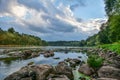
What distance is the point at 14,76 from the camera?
29719mm

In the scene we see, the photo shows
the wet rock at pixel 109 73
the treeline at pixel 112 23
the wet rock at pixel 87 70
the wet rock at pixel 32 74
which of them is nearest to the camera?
the wet rock at pixel 32 74

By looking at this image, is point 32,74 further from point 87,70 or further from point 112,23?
point 112,23

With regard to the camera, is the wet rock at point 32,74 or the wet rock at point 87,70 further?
the wet rock at point 87,70

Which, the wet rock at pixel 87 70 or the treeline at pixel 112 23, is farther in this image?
the treeline at pixel 112 23

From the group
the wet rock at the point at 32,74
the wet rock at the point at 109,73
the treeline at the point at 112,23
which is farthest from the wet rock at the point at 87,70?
the treeline at the point at 112,23

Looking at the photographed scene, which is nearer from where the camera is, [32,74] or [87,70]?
[32,74]

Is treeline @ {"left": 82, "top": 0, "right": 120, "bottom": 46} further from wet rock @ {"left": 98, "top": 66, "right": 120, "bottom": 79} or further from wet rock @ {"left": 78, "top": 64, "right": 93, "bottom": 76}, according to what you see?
wet rock @ {"left": 98, "top": 66, "right": 120, "bottom": 79}

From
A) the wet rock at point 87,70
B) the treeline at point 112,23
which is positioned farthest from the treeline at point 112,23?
the wet rock at point 87,70

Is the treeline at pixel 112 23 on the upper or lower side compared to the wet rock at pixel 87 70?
upper

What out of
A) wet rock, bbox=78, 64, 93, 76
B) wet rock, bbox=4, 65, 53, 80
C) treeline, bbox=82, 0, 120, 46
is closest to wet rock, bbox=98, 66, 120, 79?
wet rock, bbox=78, 64, 93, 76

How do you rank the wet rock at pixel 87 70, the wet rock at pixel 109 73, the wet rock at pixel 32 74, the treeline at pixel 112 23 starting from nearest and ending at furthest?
the wet rock at pixel 32 74 → the wet rock at pixel 109 73 → the wet rock at pixel 87 70 → the treeline at pixel 112 23

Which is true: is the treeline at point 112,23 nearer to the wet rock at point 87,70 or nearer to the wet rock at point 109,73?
the wet rock at point 87,70

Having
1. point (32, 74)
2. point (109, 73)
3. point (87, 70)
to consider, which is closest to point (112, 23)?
point (87, 70)

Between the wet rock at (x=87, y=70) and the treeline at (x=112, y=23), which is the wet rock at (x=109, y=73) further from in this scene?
the treeline at (x=112, y=23)
